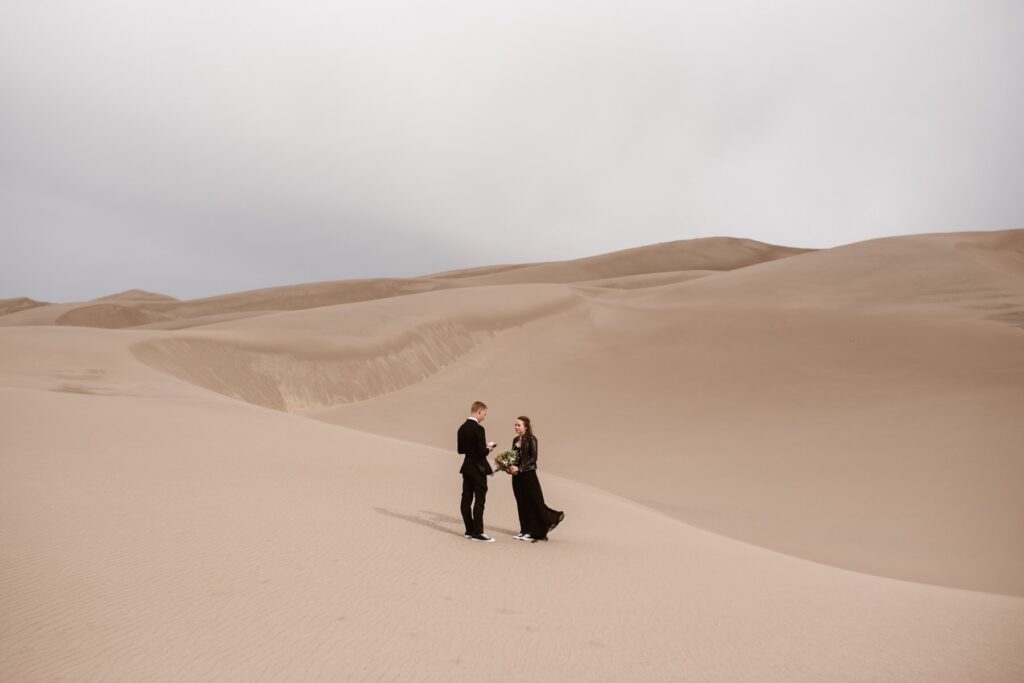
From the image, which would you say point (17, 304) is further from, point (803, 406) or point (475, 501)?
point (475, 501)

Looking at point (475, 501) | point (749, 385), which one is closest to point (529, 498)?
point (475, 501)

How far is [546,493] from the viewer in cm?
1330

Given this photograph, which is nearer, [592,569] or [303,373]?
[592,569]

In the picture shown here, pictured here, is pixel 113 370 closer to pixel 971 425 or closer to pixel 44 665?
pixel 44 665

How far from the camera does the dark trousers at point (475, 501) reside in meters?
8.55

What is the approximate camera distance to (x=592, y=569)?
7.97 metres

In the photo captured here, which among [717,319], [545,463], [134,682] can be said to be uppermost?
[717,319]

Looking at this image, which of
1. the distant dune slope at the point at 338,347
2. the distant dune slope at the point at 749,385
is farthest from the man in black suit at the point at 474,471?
the distant dune slope at the point at 338,347

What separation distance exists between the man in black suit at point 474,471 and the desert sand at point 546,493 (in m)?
0.33

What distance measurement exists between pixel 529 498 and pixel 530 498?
0.04 ft

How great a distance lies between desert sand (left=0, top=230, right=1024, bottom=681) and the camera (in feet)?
16.9

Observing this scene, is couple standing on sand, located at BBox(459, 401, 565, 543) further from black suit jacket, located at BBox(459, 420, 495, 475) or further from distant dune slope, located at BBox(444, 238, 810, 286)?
distant dune slope, located at BBox(444, 238, 810, 286)

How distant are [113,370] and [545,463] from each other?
11355 millimetres

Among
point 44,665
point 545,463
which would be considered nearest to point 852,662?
point 44,665
